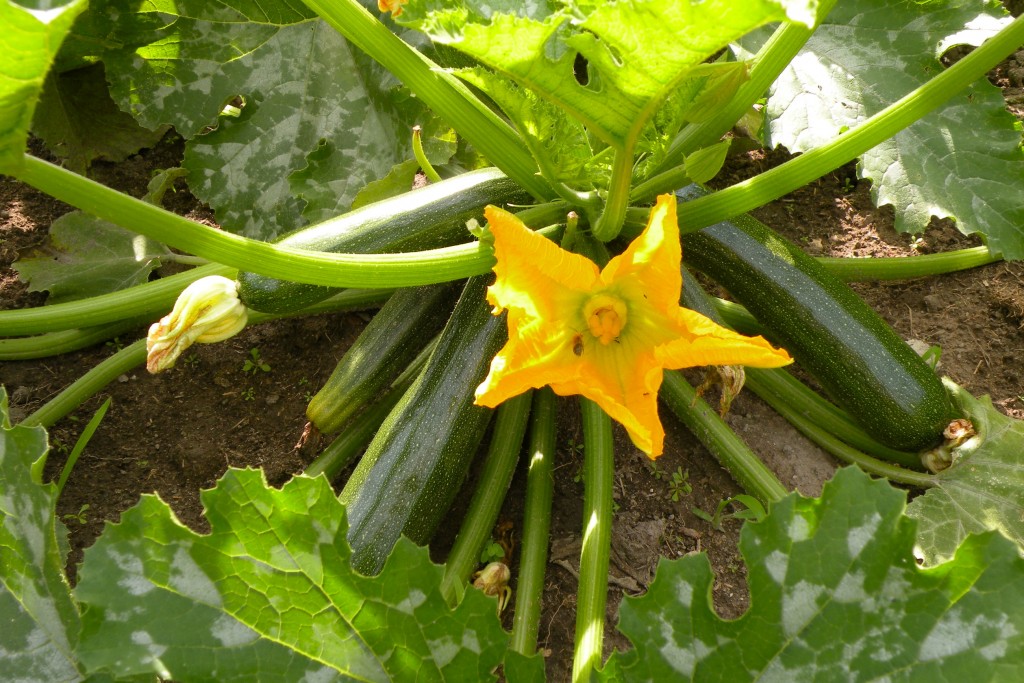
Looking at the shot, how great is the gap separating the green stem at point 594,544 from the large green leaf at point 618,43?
0.82m

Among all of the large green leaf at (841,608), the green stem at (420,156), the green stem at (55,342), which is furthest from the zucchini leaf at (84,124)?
the large green leaf at (841,608)

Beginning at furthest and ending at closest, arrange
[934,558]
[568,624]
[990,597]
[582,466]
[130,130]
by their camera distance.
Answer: [130,130] → [582,466] → [568,624] → [934,558] → [990,597]

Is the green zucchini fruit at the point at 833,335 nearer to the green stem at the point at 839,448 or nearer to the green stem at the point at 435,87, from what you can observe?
the green stem at the point at 839,448

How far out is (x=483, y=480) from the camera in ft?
6.84

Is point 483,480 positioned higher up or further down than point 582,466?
higher up

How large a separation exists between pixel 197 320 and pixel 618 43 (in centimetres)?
107

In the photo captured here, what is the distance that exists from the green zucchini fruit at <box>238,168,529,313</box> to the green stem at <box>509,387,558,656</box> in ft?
1.68

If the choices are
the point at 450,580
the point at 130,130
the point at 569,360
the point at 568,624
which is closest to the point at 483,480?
the point at 450,580

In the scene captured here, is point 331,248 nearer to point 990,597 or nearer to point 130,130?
point 130,130

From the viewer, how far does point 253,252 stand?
1.58m

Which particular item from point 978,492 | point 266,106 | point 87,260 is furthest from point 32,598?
point 978,492

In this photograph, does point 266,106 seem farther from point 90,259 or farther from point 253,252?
point 253,252

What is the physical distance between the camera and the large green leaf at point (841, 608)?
131 centimetres

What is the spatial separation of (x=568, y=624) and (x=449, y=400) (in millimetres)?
623
